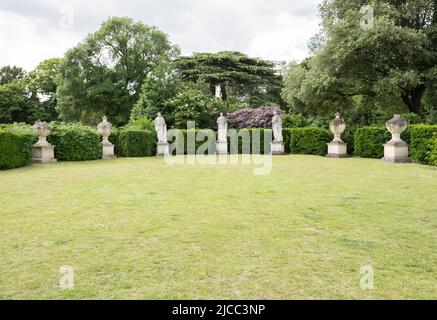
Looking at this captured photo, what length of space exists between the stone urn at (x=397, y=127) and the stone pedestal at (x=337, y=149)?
10.9 ft

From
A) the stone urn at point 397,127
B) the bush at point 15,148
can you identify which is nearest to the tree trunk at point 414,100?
the stone urn at point 397,127

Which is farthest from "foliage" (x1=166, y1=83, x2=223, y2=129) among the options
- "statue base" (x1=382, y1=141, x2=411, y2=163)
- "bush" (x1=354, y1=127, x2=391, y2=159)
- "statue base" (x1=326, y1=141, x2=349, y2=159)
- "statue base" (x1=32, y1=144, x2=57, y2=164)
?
"statue base" (x1=382, y1=141, x2=411, y2=163)

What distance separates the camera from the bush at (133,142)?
19.6m

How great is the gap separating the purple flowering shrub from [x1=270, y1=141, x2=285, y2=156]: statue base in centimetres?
509

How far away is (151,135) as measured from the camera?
20.8m

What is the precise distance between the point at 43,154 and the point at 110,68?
22.0 m

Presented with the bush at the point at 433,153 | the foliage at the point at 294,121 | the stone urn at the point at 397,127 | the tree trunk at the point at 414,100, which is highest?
the tree trunk at the point at 414,100

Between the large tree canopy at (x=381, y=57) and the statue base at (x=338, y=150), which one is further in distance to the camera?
the statue base at (x=338, y=150)

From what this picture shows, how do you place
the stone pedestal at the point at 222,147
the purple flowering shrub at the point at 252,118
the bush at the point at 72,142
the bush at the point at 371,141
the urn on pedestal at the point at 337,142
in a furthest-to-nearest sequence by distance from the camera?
1. the purple flowering shrub at the point at 252,118
2. the stone pedestal at the point at 222,147
3. the urn on pedestal at the point at 337,142
4. the bush at the point at 72,142
5. the bush at the point at 371,141

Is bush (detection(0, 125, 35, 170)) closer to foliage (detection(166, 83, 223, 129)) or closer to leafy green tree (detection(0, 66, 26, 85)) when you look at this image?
foliage (detection(166, 83, 223, 129))

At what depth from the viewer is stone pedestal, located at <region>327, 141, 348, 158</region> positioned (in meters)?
17.7

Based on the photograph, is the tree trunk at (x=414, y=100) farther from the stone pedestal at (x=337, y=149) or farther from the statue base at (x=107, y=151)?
the statue base at (x=107, y=151)

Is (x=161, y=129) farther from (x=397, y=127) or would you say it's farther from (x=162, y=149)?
(x=397, y=127)
